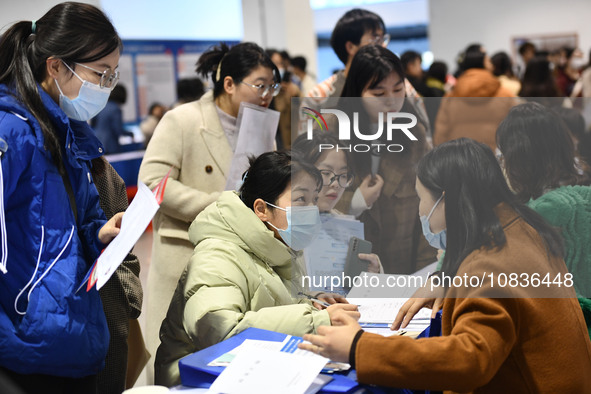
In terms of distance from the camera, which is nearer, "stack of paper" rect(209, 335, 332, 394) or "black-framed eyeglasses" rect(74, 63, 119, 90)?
"stack of paper" rect(209, 335, 332, 394)

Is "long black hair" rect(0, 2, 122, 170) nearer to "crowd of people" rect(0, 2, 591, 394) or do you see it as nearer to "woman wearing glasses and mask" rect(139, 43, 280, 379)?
"crowd of people" rect(0, 2, 591, 394)

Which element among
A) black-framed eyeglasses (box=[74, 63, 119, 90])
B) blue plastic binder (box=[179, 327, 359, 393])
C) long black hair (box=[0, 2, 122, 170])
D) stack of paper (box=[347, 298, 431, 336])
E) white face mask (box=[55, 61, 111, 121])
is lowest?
stack of paper (box=[347, 298, 431, 336])

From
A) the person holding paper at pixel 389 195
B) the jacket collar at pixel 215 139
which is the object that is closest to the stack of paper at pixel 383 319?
the person holding paper at pixel 389 195

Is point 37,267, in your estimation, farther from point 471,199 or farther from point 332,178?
point 471,199

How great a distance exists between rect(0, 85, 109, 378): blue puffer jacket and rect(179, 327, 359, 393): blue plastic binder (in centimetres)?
26

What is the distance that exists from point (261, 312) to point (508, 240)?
2.41ft

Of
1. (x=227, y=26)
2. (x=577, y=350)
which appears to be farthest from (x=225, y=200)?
(x=227, y=26)

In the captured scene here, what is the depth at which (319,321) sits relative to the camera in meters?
1.81

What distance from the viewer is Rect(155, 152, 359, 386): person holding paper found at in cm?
186

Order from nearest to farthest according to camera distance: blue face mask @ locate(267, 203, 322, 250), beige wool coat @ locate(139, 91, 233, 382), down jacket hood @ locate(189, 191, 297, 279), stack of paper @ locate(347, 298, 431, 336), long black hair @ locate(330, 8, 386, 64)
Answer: blue face mask @ locate(267, 203, 322, 250), stack of paper @ locate(347, 298, 431, 336), down jacket hood @ locate(189, 191, 297, 279), beige wool coat @ locate(139, 91, 233, 382), long black hair @ locate(330, 8, 386, 64)

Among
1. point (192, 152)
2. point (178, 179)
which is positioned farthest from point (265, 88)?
point (178, 179)

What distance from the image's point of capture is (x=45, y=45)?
5.83 ft

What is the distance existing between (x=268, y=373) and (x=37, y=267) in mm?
613

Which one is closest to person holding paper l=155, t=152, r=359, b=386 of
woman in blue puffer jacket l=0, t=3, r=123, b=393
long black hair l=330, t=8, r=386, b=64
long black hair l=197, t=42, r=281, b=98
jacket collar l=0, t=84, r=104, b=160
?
woman in blue puffer jacket l=0, t=3, r=123, b=393
